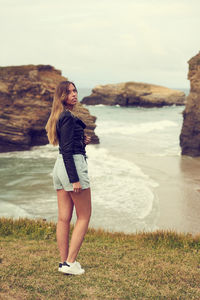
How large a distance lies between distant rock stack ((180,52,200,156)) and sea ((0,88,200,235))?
2.67ft

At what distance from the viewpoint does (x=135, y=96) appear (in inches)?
3531

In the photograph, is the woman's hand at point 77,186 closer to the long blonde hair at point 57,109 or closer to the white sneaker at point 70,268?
the long blonde hair at point 57,109

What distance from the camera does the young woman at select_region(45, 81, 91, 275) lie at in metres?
4.39

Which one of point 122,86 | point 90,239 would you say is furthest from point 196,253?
point 122,86

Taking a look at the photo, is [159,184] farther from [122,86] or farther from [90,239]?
[122,86]

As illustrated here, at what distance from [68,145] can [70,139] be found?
7 cm

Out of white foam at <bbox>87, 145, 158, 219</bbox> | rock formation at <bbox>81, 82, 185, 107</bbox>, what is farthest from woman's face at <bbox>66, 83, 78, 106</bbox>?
rock formation at <bbox>81, 82, 185, 107</bbox>

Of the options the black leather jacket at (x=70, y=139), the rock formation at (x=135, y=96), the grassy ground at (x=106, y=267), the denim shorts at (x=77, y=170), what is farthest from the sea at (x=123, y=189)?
the rock formation at (x=135, y=96)

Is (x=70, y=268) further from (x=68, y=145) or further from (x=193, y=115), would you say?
(x=193, y=115)

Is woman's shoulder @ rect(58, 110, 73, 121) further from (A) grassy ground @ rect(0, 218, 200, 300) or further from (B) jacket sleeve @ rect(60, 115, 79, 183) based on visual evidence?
(A) grassy ground @ rect(0, 218, 200, 300)

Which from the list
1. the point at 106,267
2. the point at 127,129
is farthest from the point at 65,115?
the point at 127,129

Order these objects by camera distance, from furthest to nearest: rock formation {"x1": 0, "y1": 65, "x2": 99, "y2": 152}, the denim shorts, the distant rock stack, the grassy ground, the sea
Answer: rock formation {"x1": 0, "y1": 65, "x2": 99, "y2": 152} < the distant rock stack < the sea < the denim shorts < the grassy ground

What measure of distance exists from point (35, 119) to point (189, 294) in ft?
75.1

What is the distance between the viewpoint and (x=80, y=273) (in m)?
4.82
